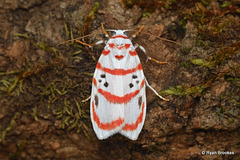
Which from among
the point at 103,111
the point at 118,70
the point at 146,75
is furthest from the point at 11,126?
the point at 146,75

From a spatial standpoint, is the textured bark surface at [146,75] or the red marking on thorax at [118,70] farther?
the red marking on thorax at [118,70]

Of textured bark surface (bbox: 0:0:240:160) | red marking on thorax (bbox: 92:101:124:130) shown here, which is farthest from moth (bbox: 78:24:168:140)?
textured bark surface (bbox: 0:0:240:160)

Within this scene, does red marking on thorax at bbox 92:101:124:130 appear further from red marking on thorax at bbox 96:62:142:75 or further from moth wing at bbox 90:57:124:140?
red marking on thorax at bbox 96:62:142:75

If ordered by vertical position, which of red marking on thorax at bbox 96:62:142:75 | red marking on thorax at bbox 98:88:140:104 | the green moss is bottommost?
the green moss

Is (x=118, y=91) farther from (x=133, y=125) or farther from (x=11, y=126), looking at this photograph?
(x=11, y=126)

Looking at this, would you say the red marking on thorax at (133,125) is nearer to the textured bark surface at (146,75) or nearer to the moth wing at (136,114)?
the moth wing at (136,114)

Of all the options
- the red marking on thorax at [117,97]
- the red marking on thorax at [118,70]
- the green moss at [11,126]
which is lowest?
the green moss at [11,126]

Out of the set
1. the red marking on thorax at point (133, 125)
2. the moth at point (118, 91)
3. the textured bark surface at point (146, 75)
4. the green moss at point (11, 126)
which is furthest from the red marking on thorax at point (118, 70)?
the green moss at point (11, 126)

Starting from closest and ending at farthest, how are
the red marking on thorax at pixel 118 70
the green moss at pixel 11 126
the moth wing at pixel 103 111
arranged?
the green moss at pixel 11 126 → the moth wing at pixel 103 111 → the red marking on thorax at pixel 118 70

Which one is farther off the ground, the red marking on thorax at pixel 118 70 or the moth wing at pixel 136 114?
the red marking on thorax at pixel 118 70
